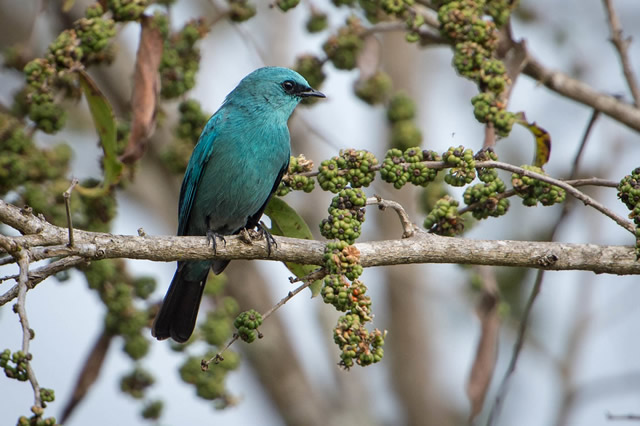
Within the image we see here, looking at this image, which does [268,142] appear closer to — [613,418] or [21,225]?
[21,225]

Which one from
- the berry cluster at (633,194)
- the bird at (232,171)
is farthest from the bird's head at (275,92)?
the berry cluster at (633,194)

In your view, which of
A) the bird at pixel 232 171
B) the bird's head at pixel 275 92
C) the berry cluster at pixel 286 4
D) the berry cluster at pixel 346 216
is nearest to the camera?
the berry cluster at pixel 346 216

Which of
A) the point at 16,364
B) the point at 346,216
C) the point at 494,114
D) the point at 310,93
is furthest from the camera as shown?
the point at 310,93

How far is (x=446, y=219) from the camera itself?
3.56 meters

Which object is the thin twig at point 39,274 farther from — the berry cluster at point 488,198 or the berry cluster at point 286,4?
the berry cluster at point 286,4

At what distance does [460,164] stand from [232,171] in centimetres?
181

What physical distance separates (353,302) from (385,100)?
2273 mm

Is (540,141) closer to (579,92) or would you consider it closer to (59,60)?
(579,92)

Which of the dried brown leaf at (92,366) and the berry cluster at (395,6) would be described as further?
the dried brown leaf at (92,366)

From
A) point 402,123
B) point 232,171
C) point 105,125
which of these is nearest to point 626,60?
point 402,123

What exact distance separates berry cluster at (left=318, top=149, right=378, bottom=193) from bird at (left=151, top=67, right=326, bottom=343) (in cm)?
124

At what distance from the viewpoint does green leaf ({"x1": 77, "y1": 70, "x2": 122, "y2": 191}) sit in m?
3.85

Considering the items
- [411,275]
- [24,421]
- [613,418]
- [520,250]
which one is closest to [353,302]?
[520,250]

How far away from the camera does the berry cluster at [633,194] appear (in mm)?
3166
